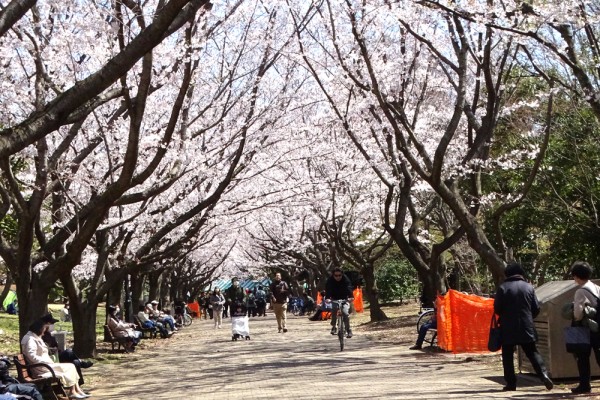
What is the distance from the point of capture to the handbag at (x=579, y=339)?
9.98 metres

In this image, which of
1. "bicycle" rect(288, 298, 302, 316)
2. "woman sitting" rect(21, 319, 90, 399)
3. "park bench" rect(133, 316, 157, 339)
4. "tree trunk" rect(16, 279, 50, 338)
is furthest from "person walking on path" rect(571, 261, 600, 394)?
"bicycle" rect(288, 298, 302, 316)

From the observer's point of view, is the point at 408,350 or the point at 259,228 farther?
the point at 259,228

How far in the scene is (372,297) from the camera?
31297 mm

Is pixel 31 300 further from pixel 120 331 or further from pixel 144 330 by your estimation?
pixel 144 330

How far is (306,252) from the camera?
53.6 m

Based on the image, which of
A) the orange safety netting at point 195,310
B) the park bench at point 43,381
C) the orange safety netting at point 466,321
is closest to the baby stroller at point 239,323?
the orange safety netting at point 466,321

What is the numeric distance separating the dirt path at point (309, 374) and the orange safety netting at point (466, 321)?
45 centimetres

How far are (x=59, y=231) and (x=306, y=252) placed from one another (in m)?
38.2

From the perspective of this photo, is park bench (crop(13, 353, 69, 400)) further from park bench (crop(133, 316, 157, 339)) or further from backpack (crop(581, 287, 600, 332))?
park bench (crop(133, 316, 157, 339))

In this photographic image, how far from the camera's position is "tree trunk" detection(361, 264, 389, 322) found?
30969mm

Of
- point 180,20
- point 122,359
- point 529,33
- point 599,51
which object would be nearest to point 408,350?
point 122,359

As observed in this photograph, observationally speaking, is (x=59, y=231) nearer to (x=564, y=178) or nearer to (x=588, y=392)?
(x=588, y=392)

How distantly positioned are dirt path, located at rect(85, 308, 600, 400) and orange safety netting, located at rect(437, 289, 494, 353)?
17.9 inches

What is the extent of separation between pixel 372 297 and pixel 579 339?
21371 mm
